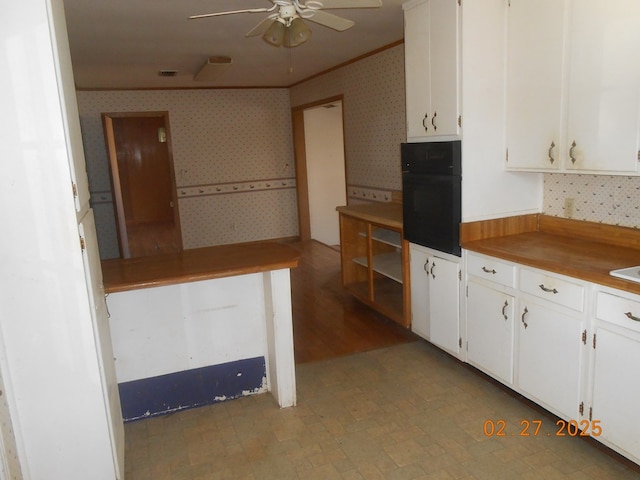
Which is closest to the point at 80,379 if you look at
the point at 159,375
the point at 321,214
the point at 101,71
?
the point at 159,375

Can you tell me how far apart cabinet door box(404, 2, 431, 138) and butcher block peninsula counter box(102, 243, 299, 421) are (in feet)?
4.20

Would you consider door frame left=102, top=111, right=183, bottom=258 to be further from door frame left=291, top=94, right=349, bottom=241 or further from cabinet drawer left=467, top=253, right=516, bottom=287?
cabinet drawer left=467, top=253, right=516, bottom=287

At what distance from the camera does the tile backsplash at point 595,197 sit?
264 centimetres

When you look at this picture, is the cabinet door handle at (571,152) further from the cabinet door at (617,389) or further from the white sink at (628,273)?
the cabinet door at (617,389)

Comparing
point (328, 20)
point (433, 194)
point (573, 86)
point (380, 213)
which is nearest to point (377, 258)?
point (380, 213)

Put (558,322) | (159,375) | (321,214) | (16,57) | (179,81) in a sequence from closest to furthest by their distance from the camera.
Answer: (16,57) → (558,322) → (159,375) → (179,81) → (321,214)

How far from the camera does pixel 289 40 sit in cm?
251

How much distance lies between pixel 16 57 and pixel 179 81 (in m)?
4.63

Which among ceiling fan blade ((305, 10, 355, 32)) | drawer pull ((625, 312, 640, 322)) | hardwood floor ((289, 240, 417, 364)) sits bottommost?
hardwood floor ((289, 240, 417, 364))

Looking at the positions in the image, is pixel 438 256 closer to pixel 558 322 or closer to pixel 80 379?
pixel 558 322

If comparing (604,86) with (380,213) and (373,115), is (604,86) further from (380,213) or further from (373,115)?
(373,115)

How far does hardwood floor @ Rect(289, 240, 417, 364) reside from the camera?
368 centimetres

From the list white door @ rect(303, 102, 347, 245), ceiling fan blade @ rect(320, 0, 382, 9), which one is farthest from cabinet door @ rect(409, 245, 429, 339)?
white door @ rect(303, 102, 347, 245)

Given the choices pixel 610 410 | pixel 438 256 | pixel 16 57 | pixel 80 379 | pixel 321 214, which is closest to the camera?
pixel 16 57
